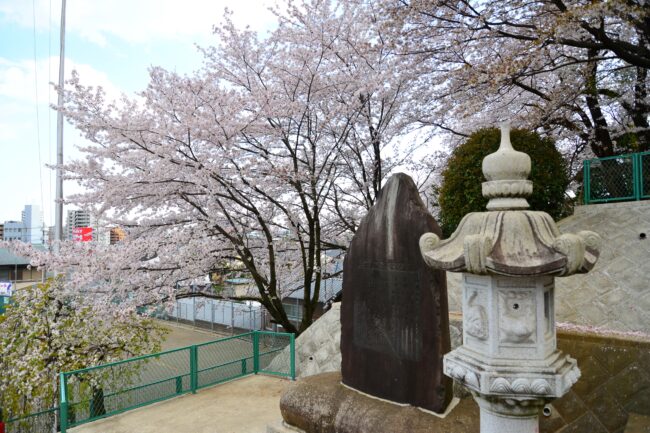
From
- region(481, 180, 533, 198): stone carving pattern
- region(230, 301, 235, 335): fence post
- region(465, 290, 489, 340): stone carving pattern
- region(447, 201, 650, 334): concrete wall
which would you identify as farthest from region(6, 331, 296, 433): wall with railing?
region(230, 301, 235, 335): fence post

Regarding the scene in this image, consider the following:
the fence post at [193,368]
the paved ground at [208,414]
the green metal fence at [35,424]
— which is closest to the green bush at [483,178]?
the paved ground at [208,414]

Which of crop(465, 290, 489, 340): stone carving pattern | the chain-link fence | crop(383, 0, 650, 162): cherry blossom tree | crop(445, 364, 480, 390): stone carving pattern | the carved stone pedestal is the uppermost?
crop(383, 0, 650, 162): cherry blossom tree

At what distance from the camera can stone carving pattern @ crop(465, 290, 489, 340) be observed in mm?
3070

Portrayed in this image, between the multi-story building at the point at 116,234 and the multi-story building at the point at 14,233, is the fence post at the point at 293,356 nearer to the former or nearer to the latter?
the multi-story building at the point at 116,234

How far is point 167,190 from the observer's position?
9328mm

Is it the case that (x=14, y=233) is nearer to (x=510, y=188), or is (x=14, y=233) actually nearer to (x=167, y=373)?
(x=167, y=373)

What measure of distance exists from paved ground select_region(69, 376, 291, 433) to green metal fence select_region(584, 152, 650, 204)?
8852mm

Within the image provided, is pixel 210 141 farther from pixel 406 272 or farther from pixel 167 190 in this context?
pixel 406 272

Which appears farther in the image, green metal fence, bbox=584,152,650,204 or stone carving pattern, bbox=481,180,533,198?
green metal fence, bbox=584,152,650,204

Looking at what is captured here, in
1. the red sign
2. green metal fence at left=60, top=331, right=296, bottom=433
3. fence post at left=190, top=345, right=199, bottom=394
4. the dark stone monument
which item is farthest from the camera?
the red sign

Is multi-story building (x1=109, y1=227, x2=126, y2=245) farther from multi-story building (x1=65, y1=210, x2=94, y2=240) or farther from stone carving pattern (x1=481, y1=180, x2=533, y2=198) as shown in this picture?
stone carving pattern (x1=481, y1=180, x2=533, y2=198)

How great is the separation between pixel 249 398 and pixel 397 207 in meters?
5.49

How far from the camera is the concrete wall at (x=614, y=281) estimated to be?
7.09 meters

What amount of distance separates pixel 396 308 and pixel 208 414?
15.1 ft
